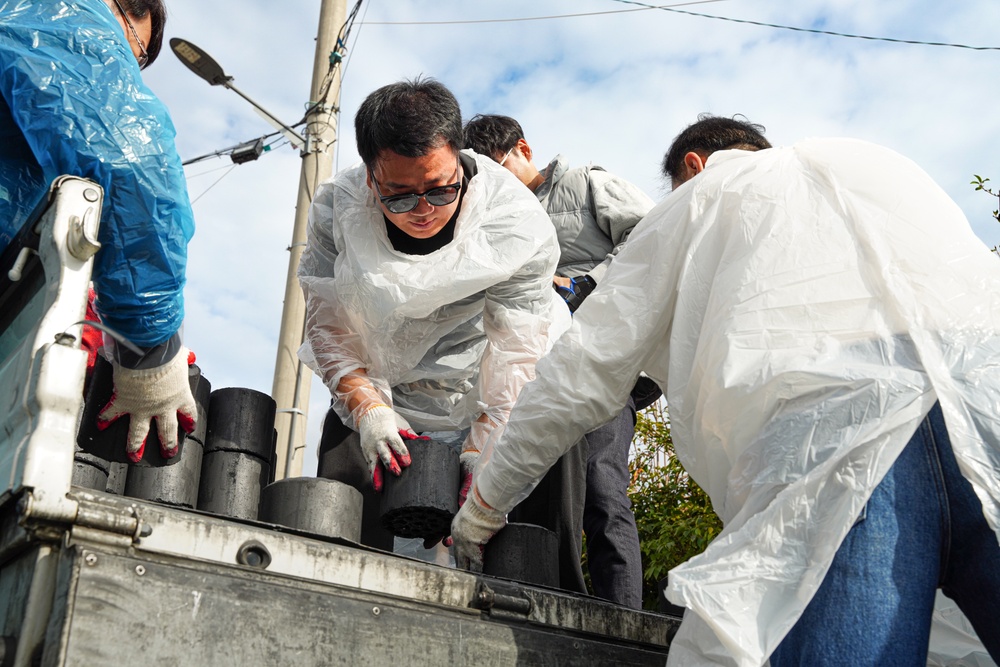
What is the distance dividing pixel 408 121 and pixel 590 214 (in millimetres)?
885

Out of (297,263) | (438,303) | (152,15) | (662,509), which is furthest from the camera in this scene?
(297,263)

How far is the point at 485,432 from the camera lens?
113 inches

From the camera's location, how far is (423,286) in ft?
9.34

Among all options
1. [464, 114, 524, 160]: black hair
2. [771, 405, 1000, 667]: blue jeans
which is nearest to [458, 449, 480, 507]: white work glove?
[771, 405, 1000, 667]: blue jeans

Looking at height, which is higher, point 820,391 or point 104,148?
point 104,148

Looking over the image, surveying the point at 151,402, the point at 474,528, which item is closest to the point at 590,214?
the point at 474,528

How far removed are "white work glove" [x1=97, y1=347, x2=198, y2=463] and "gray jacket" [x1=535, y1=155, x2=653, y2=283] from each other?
1582 millimetres

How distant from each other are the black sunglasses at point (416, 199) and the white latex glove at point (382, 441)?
1.93ft

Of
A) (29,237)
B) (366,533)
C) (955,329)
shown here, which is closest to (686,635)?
(955,329)

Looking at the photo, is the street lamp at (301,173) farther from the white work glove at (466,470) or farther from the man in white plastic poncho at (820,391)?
the man in white plastic poncho at (820,391)

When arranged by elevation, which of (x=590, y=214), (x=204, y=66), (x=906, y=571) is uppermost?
(x=204, y=66)

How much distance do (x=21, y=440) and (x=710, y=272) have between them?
120 centimetres

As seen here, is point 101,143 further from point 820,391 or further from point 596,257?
point 596,257

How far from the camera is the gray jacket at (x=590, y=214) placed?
3.47m
